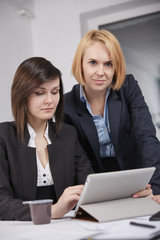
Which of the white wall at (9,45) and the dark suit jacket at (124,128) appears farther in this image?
the white wall at (9,45)

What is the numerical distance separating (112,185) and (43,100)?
1.99 feet

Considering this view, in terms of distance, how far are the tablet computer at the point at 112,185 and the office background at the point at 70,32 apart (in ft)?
6.89

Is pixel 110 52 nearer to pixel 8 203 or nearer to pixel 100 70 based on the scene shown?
pixel 100 70

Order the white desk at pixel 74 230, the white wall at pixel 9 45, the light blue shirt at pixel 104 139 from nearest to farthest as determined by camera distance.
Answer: the white desk at pixel 74 230 → the light blue shirt at pixel 104 139 → the white wall at pixel 9 45

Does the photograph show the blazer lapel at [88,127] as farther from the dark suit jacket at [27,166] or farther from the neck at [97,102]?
the dark suit jacket at [27,166]

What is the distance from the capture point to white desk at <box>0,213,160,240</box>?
945 millimetres

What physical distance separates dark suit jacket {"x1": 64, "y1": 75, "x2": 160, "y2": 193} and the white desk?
77 centimetres

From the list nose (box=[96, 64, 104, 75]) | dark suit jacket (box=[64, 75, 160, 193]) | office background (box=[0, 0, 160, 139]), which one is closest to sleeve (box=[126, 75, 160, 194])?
dark suit jacket (box=[64, 75, 160, 193])

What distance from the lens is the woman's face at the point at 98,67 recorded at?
75.9 inches

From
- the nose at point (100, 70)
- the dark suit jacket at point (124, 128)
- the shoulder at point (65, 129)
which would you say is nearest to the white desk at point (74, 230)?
the shoulder at point (65, 129)

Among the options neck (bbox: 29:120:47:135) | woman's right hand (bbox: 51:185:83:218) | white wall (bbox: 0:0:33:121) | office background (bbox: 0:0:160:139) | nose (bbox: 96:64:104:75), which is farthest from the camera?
office background (bbox: 0:0:160:139)

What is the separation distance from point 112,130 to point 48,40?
205 centimetres

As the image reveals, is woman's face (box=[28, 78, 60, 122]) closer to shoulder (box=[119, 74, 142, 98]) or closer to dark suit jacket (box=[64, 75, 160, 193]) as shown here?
dark suit jacket (box=[64, 75, 160, 193])

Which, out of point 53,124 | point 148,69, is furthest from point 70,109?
point 148,69
